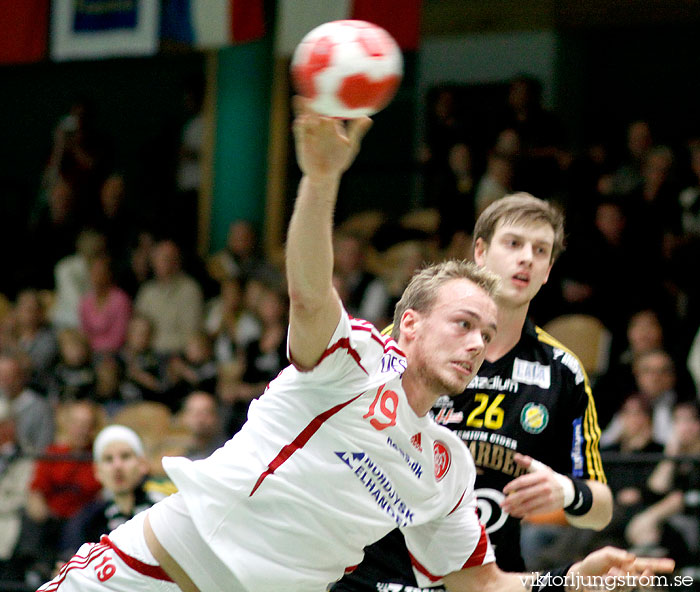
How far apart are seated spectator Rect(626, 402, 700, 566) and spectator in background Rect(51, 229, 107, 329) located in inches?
250

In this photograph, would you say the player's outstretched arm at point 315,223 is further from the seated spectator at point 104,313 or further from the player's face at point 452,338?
the seated spectator at point 104,313

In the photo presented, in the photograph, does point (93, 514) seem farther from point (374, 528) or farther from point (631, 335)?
point (374, 528)

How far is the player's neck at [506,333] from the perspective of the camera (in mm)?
4254

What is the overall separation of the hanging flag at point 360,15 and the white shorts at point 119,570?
22.2 ft

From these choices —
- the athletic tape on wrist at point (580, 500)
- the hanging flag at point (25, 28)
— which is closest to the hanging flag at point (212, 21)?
Answer: the hanging flag at point (25, 28)

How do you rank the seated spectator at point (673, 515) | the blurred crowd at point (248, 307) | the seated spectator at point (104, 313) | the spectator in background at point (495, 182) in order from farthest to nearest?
1. the seated spectator at point (104, 313)
2. the spectator in background at point (495, 182)
3. the blurred crowd at point (248, 307)
4. the seated spectator at point (673, 515)

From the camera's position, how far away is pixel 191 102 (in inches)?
479

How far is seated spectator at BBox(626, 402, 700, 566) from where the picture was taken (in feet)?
21.5

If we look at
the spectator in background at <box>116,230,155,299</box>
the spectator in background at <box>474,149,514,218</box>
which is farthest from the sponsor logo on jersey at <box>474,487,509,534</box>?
the spectator in background at <box>116,230,155,299</box>

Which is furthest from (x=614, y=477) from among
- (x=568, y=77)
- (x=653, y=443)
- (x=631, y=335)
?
(x=568, y=77)

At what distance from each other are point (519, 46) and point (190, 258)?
4.19m

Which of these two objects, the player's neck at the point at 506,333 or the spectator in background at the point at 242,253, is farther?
the spectator in background at the point at 242,253

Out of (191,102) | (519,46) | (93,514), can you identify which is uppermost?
(519,46)

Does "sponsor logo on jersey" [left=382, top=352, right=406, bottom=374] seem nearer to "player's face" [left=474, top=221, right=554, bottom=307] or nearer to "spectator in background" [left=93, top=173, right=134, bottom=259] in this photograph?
"player's face" [left=474, top=221, right=554, bottom=307]
